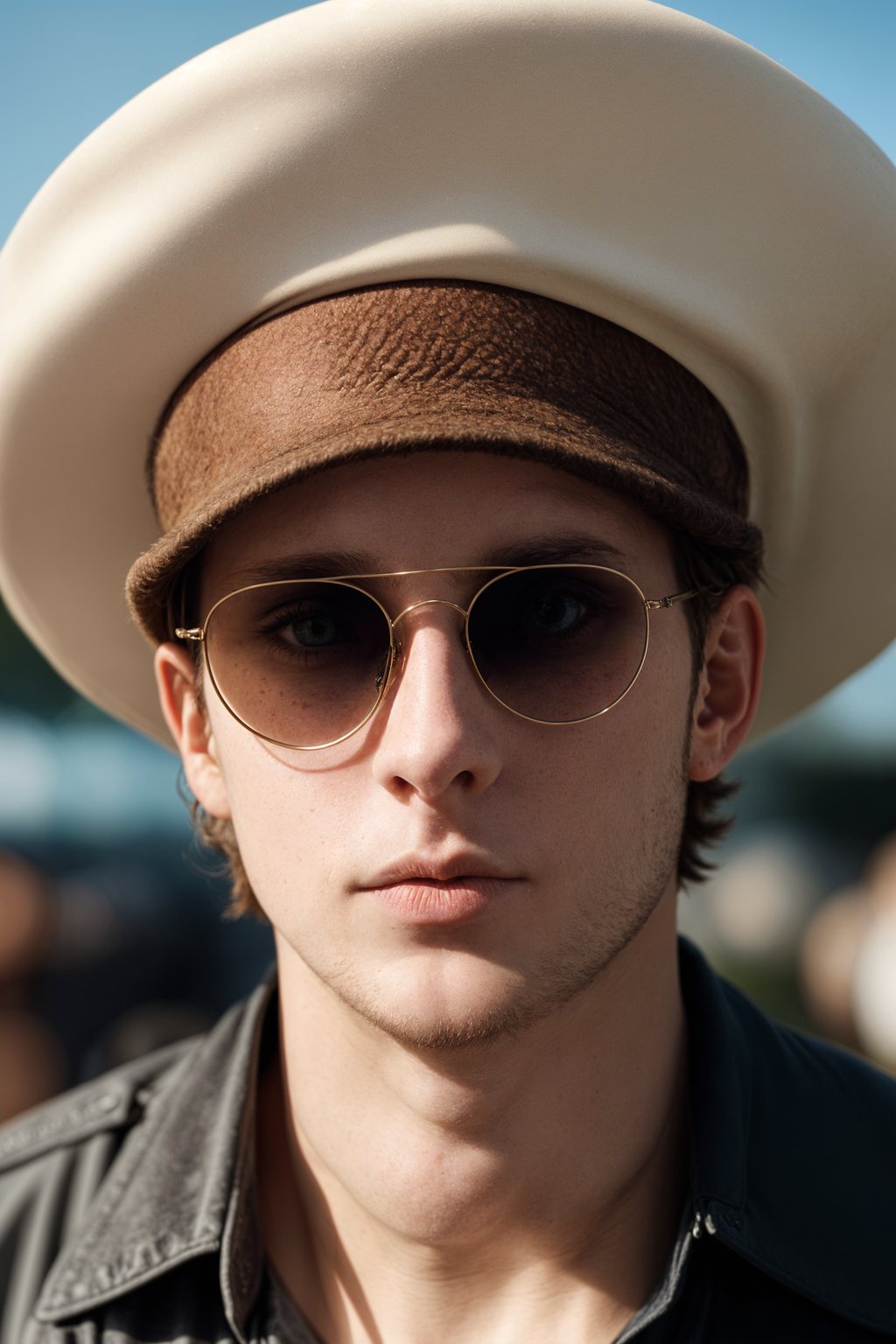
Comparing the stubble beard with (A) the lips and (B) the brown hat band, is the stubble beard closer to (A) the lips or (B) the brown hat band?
(A) the lips

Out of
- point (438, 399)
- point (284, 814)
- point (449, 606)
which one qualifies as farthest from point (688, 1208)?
point (438, 399)

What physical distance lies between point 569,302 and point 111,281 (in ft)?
2.29

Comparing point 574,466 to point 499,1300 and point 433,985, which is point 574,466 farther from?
point 499,1300

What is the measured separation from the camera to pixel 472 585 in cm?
200

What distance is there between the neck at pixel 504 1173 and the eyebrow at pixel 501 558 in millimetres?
638

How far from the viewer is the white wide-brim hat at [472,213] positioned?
1951 mm

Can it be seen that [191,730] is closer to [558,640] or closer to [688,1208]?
[558,640]

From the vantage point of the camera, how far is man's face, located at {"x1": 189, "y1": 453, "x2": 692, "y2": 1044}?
1975 millimetres

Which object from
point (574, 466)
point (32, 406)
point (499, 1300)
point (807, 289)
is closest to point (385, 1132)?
point (499, 1300)

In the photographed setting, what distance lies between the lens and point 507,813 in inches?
79.0

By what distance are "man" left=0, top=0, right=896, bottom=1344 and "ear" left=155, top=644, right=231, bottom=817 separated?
1.0 inches

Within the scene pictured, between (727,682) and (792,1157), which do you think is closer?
(792,1157)

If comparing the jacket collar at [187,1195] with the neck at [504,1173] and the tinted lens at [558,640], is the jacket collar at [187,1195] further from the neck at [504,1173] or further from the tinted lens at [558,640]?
the tinted lens at [558,640]

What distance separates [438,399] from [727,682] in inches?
30.5
